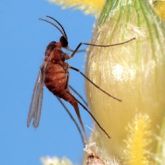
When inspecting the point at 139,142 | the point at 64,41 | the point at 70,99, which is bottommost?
the point at 139,142

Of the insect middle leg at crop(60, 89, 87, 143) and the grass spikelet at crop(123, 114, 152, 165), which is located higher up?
the insect middle leg at crop(60, 89, 87, 143)

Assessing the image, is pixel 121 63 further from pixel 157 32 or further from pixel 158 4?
pixel 158 4

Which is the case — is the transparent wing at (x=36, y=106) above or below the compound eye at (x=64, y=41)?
below

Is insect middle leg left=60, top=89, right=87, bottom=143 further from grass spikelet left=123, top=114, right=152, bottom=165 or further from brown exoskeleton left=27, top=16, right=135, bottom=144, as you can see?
grass spikelet left=123, top=114, right=152, bottom=165

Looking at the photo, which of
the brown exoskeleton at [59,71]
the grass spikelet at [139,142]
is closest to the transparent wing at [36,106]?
the brown exoskeleton at [59,71]

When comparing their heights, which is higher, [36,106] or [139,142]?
[36,106]

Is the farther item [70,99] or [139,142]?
[70,99]

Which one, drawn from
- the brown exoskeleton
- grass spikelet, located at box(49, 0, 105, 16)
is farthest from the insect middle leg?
grass spikelet, located at box(49, 0, 105, 16)

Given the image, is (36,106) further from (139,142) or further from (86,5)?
(139,142)

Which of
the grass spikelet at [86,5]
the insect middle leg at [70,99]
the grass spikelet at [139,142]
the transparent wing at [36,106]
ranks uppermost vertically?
the grass spikelet at [86,5]

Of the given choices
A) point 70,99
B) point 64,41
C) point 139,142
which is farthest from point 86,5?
point 139,142

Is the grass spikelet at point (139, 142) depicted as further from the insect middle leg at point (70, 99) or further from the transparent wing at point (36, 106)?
the transparent wing at point (36, 106)

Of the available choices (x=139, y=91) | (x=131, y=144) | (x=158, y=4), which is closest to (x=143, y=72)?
(x=139, y=91)
